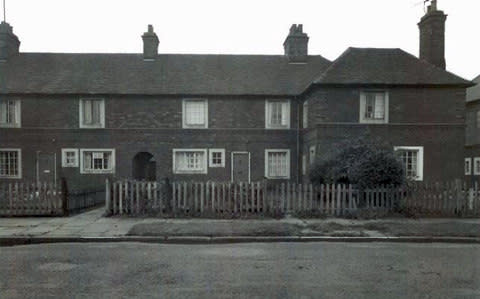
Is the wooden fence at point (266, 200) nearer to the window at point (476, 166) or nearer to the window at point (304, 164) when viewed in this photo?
the window at point (304, 164)

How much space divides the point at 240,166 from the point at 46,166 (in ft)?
39.8

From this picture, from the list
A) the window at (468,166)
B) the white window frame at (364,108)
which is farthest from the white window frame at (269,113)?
the window at (468,166)

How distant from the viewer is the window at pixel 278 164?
2431 cm

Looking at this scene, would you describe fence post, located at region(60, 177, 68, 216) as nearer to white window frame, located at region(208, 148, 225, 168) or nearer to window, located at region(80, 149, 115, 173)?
window, located at region(80, 149, 115, 173)

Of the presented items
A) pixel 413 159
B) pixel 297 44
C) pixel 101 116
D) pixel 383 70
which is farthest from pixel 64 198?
pixel 297 44

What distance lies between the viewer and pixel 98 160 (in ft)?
79.0

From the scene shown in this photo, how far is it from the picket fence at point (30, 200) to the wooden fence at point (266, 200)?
1799mm

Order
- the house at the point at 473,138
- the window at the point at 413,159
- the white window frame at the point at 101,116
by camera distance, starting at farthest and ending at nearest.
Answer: the house at the point at 473,138 < the white window frame at the point at 101,116 < the window at the point at 413,159

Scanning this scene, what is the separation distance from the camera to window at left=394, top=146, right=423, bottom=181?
20.5 m

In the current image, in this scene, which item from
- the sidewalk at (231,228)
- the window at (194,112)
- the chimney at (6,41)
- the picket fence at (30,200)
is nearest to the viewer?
the sidewalk at (231,228)

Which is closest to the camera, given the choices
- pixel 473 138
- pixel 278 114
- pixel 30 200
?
pixel 30 200

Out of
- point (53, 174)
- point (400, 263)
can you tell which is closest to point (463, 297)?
point (400, 263)

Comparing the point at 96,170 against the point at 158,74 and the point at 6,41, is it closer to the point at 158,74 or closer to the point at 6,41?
the point at 158,74

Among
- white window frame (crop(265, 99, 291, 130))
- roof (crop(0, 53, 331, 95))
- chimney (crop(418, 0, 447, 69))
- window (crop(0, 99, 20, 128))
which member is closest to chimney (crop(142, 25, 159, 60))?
roof (crop(0, 53, 331, 95))
